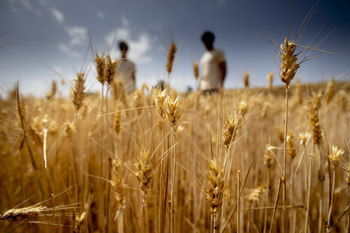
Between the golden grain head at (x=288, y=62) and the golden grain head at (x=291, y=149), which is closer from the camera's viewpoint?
the golden grain head at (x=288, y=62)

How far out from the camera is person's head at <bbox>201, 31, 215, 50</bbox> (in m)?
4.45

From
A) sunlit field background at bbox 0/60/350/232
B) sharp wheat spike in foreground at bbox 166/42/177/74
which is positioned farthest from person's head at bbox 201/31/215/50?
sharp wheat spike in foreground at bbox 166/42/177/74

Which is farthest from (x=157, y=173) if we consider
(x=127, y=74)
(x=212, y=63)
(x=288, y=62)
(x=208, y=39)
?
(x=208, y=39)

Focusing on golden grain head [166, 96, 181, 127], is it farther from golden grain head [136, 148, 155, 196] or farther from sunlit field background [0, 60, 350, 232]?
golden grain head [136, 148, 155, 196]

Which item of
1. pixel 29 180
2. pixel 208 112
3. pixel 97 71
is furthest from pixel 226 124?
pixel 29 180

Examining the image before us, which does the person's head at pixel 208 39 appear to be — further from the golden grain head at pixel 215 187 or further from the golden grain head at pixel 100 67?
the golden grain head at pixel 215 187

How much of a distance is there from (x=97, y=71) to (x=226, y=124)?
0.80 metres

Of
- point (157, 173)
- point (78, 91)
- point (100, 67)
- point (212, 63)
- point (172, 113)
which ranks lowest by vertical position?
point (157, 173)

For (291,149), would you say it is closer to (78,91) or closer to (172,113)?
(172,113)

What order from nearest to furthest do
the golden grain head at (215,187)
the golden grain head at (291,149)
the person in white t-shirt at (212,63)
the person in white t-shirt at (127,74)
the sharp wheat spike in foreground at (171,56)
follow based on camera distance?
the golden grain head at (215,187) < the golden grain head at (291,149) < the person in white t-shirt at (127,74) < the sharp wheat spike in foreground at (171,56) < the person in white t-shirt at (212,63)

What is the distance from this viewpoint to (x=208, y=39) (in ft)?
14.7

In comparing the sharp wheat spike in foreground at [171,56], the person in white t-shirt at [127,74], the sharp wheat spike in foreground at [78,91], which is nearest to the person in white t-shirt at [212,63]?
the person in white t-shirt at [127,74]

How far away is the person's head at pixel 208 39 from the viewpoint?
445 centimetres

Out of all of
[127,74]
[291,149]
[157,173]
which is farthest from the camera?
[127,74]
